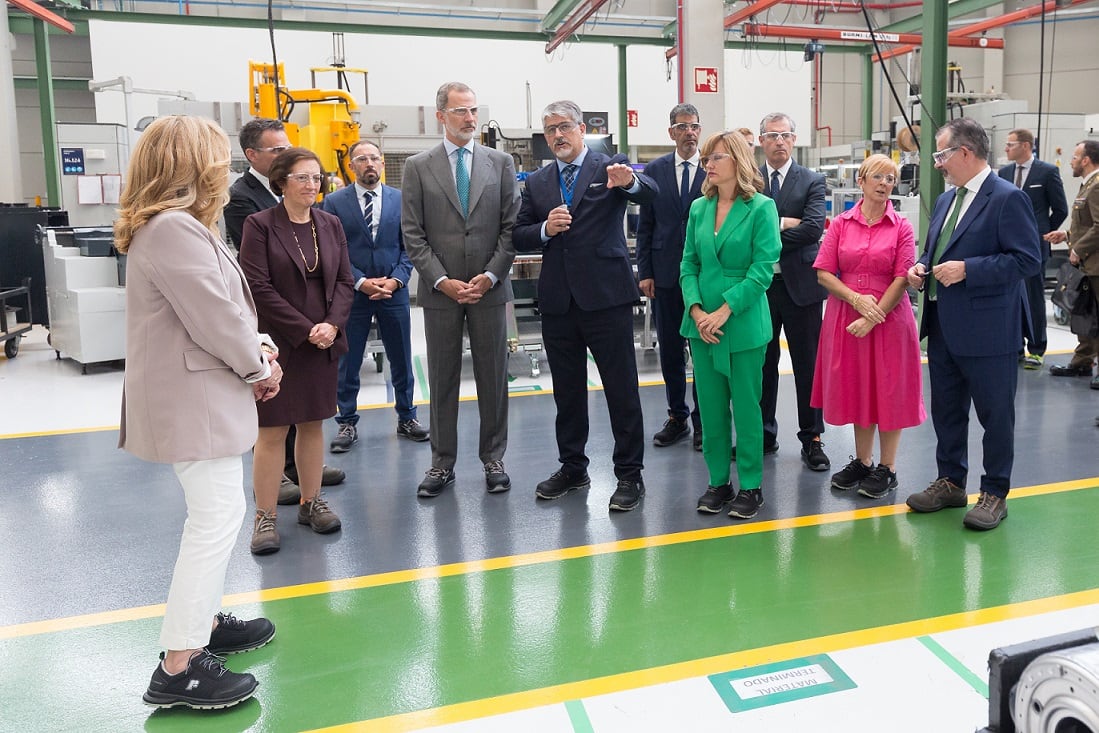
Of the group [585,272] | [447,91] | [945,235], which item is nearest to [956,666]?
[945,235]

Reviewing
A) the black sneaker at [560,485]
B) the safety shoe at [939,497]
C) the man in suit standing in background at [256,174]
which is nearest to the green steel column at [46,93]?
the man in suit standing in background at [256,174]

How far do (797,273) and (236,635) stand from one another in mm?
2859

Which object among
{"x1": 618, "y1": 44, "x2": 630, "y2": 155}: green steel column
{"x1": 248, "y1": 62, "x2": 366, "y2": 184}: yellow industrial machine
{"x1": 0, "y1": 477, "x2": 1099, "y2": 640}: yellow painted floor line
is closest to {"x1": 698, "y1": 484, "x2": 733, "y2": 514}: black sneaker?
{"x1": 0, "y1": 477, "x2": 1099, "y2": 640}: yellow painted floor line

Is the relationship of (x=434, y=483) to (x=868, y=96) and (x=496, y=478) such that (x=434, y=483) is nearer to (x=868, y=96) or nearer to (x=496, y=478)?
(x=496, y=478)

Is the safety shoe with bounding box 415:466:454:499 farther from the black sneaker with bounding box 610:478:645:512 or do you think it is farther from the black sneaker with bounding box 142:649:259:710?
the black sneaker with bounding box 142:649:259:710

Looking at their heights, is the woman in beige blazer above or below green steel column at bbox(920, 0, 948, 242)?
below

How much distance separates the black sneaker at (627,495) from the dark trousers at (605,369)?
3 centimetres

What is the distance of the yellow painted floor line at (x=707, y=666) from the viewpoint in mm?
2180

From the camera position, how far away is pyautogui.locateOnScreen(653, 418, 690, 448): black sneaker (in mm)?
4617

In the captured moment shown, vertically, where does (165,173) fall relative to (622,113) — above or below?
below

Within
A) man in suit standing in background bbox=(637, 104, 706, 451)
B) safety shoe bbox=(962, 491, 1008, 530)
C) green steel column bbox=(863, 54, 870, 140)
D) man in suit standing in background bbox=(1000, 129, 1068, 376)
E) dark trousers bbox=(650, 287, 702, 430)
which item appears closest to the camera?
safety shoe bbox=(962, 491, 1008, 530)

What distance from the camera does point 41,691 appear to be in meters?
2.35

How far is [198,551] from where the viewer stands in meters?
2.20

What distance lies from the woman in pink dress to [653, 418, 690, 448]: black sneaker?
1.04 meters
